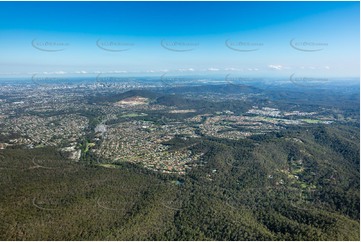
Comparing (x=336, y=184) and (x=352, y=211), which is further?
(x=336, y=184)

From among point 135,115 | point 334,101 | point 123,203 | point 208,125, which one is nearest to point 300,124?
point 208,125

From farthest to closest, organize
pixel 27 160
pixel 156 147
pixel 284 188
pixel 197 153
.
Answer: pixel 156 147 → pixel 197 153 → pixel 27 160 → pixel 284 188

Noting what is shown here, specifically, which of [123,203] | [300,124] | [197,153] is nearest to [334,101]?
[300,124]

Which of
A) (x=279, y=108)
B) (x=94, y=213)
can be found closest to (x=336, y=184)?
(x=94, y=213)

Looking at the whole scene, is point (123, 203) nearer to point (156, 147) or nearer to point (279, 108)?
point (156, 147)

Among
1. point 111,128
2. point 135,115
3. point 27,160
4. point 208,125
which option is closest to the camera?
point 27,160

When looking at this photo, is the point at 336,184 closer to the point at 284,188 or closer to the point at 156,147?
the point at 284,188

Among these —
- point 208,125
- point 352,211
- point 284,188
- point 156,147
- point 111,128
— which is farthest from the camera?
point 208,125

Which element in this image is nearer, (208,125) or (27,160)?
(27,160)

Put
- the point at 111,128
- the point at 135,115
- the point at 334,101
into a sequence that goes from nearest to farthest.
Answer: the point at 111,128, the point at 135,115, the point at 334,101
